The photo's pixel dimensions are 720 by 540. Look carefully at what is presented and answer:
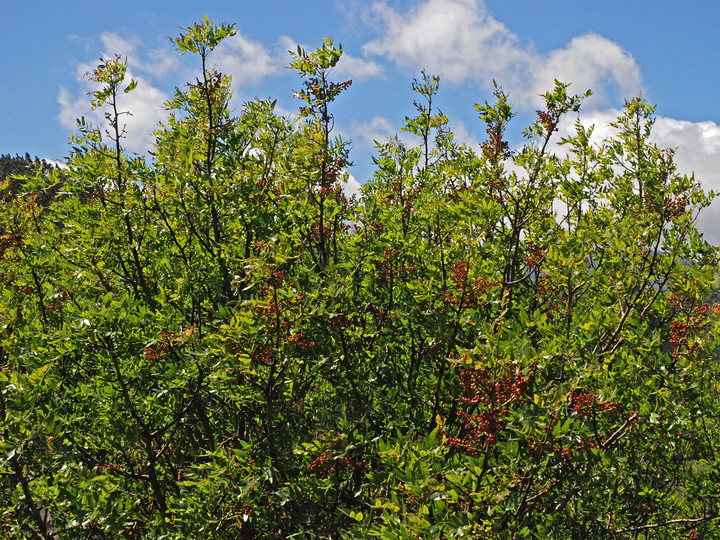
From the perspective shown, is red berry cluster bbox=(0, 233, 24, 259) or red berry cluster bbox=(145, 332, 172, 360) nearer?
red berry cluster bbox=(145, 332, 172, 360)

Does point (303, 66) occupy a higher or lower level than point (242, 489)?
higher

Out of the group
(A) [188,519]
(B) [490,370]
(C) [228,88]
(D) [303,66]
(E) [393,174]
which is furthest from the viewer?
(E) [393,174]

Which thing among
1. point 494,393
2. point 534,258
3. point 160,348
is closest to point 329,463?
point 494,393

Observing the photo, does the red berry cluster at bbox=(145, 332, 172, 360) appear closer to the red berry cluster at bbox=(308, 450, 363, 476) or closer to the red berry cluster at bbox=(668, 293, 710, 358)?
the red berry cluster at bbox=(308, 450, 363, 476)

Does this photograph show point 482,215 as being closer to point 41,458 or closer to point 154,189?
point 154,189

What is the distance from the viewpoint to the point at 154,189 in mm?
6770

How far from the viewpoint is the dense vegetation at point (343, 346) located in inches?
168

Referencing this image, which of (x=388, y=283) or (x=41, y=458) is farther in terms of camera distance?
(x=388, y=283)

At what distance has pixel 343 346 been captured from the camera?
568cm

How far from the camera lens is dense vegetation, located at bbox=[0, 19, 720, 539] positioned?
168 inches

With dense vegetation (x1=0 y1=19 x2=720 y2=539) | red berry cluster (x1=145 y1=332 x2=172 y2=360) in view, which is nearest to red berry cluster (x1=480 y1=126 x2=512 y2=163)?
dense vegetation (x1=0 y1=19 x2=720 y2=539)

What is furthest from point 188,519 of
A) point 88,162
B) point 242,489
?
point 88,162

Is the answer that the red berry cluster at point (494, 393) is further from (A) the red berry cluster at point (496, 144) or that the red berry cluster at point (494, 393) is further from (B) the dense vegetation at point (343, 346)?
(A) the red berry cluster at point (496, 144)

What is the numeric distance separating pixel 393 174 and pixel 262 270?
4.13m
